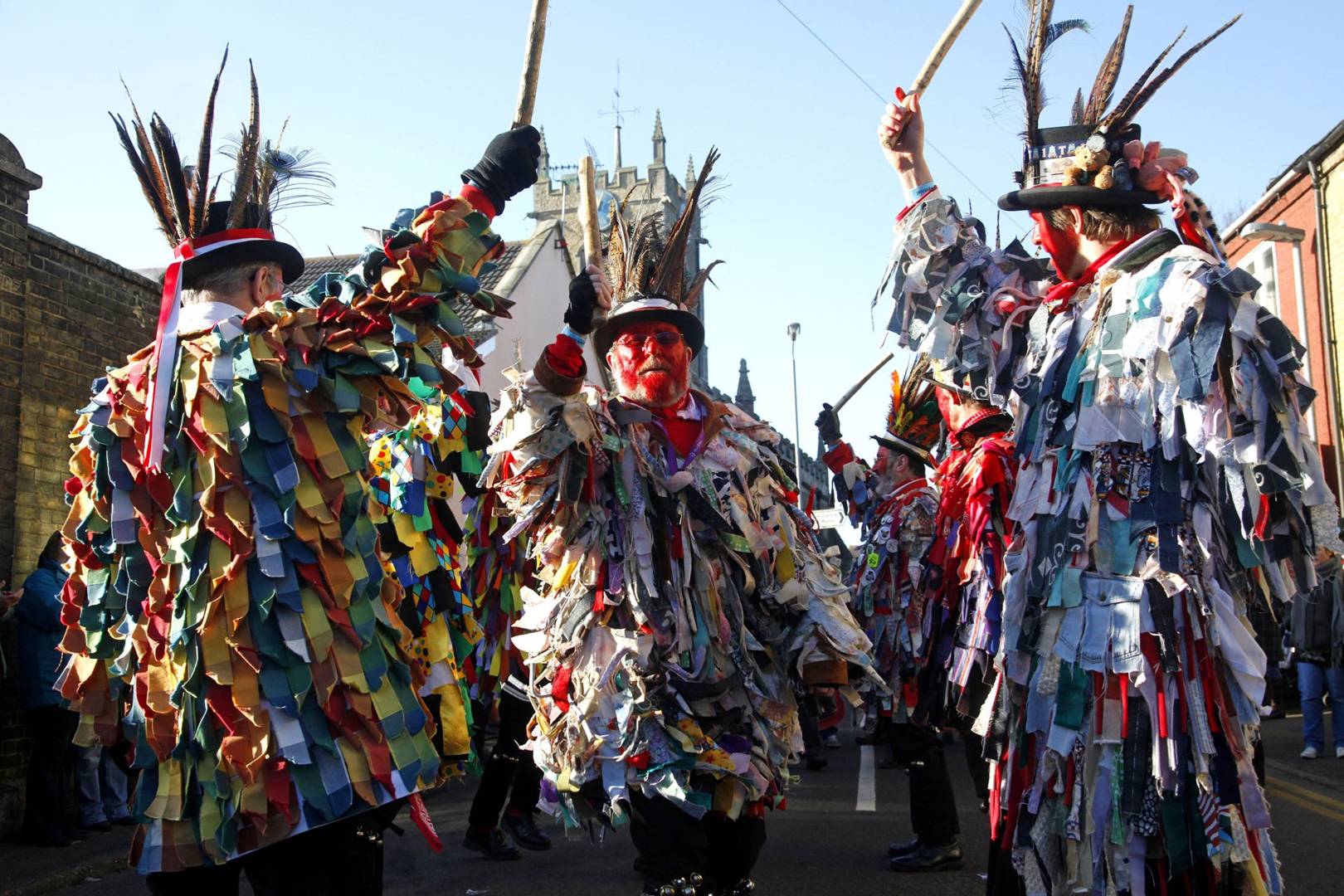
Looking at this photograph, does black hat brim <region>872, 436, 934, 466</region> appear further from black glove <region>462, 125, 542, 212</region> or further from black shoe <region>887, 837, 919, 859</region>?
black glove <region>462, 125, 542, 212</region>

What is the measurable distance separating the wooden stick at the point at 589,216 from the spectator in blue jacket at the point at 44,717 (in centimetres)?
396

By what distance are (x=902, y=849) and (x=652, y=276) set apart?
9.71 ft

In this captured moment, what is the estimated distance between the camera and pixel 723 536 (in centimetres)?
423

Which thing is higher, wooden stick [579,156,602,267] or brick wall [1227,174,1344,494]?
brick wall [1227,174,1344,494]

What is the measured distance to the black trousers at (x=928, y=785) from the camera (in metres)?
5.66

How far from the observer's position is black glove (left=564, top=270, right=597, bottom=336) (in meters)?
4.03

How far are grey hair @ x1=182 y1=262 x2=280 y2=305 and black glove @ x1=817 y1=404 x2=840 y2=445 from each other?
19.1 feet

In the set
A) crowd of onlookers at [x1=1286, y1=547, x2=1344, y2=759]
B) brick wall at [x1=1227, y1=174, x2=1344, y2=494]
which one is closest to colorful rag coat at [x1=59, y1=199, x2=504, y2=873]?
crowd of onlookers at [x1=1286, y1=547, x2=1344, y2=759]

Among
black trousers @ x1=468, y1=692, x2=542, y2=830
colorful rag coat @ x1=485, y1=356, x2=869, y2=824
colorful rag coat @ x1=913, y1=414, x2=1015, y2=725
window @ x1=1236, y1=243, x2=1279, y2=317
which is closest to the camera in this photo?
colorful rag coat @ x1=485, y1=356, x2=869, y2=824

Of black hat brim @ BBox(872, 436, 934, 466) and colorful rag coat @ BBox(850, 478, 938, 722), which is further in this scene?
black hat brim @ BBox(872, 436, 934, 466)

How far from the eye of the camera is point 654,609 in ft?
13.3

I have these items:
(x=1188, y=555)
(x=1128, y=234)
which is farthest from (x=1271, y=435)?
(x=1128, y=234)

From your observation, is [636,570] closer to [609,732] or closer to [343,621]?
[609,732]

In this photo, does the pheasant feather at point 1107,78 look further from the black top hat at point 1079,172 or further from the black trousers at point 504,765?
the black trousers at point 504,765
